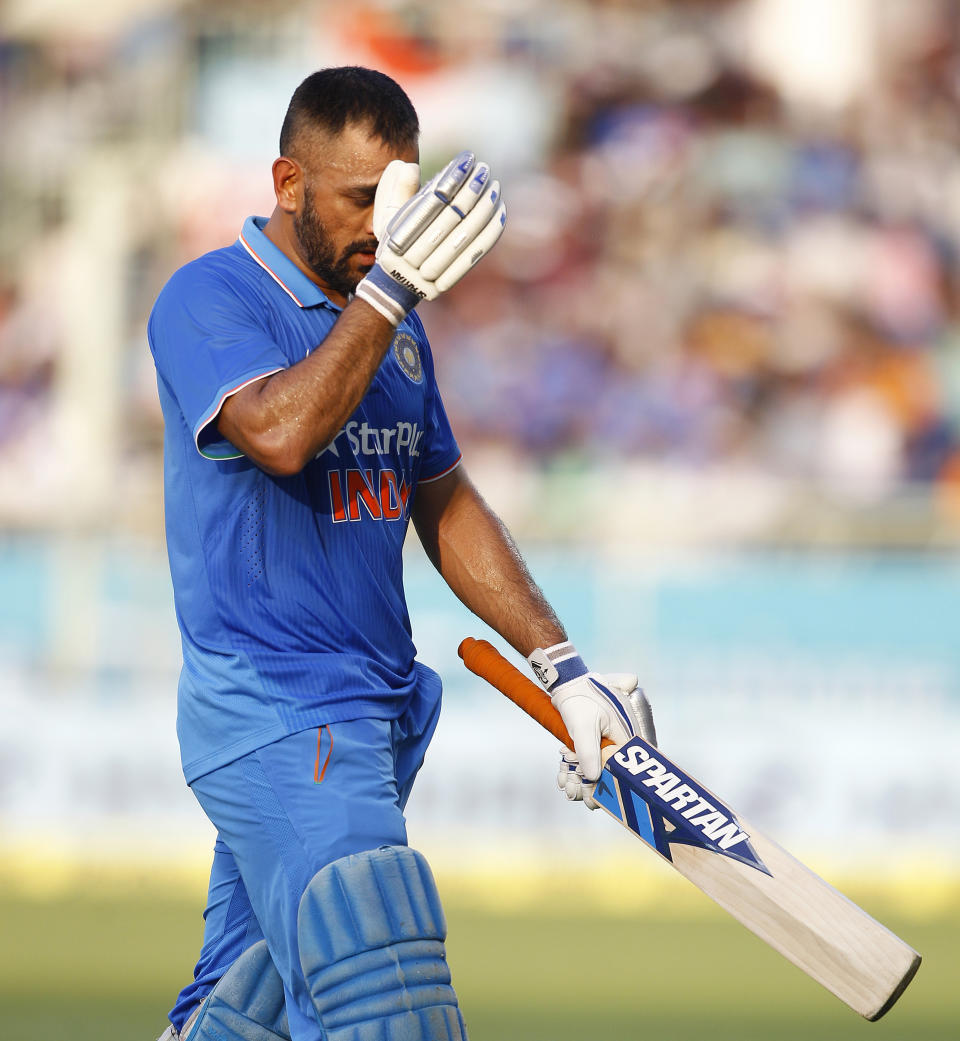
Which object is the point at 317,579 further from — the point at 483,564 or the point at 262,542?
the point at 483,564

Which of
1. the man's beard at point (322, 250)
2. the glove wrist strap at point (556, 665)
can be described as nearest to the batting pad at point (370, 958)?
the glove wrist strap at point (556, 665)

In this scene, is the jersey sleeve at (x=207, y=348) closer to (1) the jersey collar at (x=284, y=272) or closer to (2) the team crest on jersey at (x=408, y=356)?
(1) the jersey collar at (x=284, y=272)

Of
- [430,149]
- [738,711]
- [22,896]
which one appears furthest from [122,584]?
[430,149]

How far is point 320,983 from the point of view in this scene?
2330 millimetres

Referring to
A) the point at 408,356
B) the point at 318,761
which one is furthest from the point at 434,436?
the point at 318,761

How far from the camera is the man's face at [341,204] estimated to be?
2.51 metres

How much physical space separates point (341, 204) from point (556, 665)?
0.87 meters

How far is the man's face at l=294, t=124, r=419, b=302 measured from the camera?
2.51 m

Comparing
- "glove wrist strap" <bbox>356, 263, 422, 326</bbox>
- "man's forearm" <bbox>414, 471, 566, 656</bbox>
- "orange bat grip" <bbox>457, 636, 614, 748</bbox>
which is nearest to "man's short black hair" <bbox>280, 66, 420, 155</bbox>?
"glove wrist strap" <bbox>356, 263, 422, 326</bbox>

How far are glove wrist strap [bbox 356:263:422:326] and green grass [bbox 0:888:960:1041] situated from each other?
2.73 metres

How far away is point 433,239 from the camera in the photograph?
2326mm

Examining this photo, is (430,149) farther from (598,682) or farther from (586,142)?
(598,682)

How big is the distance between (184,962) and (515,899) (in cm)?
146

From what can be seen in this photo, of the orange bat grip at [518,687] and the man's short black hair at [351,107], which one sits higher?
the man's short black hair at [351,107]
